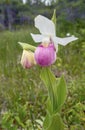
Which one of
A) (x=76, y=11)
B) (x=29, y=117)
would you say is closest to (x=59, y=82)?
(x=29, y=117)

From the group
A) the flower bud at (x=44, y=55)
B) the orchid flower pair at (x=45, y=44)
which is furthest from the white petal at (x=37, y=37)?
the flower bud at (x=44, y=55)

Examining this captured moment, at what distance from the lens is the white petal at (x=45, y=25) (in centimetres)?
138

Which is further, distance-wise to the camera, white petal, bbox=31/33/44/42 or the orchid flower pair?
white petal, bbox=31/33/44/42

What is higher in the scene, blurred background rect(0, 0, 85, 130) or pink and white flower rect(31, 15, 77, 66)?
pink and white flower rect(31, 15, 77, 66)

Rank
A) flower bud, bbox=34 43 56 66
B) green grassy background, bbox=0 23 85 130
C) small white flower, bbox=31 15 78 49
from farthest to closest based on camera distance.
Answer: green grassy background, bbox=0 23 85 130 → small white flower, bbox=31 15 78 49 → flower bud, bbox=34 43 56 66

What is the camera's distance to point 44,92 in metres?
2.84

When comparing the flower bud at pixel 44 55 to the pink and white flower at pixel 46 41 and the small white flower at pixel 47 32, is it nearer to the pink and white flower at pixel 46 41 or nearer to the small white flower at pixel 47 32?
the pink and white flower at pixel 46 41

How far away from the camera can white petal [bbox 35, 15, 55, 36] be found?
54.5 inches

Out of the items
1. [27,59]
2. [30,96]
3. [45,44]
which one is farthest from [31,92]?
[45,44]

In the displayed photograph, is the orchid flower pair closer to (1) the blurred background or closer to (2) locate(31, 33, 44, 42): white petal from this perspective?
(2) locate(31, 33, 44, 42): white petal

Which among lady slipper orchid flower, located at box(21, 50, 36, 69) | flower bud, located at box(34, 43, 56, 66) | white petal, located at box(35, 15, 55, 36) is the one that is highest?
white petal, located at box(35, 15, 55, 36)

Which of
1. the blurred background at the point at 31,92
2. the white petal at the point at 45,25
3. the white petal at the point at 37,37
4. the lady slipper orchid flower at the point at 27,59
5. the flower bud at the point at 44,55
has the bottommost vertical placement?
the blurred background at the point at 31,92

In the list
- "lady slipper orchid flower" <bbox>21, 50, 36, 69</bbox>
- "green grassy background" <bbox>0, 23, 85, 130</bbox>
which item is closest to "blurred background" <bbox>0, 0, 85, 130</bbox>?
"green grassy background" <bbox>0, 23, 85, 130</bbox>

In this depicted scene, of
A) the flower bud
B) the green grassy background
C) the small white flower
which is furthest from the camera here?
the green grassy background
